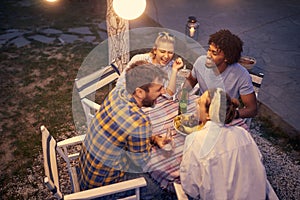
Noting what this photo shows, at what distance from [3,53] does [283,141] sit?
5602mm

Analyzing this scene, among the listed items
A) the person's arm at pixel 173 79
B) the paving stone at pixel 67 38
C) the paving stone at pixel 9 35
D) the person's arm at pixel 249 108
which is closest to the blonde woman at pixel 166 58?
the person's arm at pixel 173 79

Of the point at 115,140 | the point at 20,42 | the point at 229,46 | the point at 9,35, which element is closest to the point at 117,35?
the point at 229,46

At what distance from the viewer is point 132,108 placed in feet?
7.56

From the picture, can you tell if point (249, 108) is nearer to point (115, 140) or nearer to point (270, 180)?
point (270, 180)

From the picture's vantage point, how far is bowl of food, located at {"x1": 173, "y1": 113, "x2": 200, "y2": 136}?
8.67ft

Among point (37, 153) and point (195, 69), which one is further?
point (37, 153)

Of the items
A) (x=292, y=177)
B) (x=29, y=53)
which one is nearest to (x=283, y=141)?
(x=292, y=177)

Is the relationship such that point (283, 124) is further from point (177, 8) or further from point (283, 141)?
point (177, 8)

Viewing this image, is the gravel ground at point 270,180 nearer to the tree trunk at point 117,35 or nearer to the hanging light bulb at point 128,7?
the tree trunk at point 117,35

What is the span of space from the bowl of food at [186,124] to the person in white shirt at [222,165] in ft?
1.40

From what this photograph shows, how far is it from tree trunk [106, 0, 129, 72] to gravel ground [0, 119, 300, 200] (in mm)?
1894

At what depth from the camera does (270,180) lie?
352 cm

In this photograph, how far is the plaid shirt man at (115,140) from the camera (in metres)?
2.25

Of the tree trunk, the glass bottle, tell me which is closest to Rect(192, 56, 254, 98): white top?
the glass bottle
